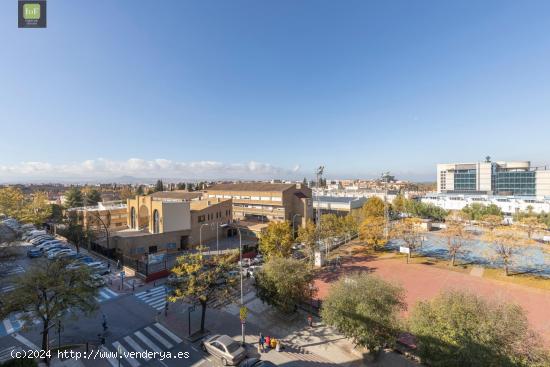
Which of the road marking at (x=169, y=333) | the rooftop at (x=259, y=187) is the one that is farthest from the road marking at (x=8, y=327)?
the rooftop at (x=259, y=187)

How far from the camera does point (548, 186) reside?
10531 cm

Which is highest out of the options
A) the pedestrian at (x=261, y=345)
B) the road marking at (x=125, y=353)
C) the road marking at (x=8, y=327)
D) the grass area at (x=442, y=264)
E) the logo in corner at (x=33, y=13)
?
the logo in corner at (x=33, y=13)

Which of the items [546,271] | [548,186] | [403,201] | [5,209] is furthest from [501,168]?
[5,209]

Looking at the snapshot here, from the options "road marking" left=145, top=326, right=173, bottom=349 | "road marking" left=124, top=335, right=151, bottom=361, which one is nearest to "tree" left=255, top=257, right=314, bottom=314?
"road marking" left=145, top=326, right=173, bottom=349

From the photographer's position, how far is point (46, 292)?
1616 cm

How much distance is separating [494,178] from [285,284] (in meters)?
144

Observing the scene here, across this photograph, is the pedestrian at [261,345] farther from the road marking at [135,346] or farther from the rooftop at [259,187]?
the rooftop at [259,187]

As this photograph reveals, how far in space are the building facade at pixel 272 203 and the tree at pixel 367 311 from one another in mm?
41315

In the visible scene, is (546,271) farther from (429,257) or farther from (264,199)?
(264,199)

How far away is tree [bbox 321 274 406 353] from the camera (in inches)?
616

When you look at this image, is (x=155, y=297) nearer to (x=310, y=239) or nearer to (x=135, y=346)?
(x=135, y=346)

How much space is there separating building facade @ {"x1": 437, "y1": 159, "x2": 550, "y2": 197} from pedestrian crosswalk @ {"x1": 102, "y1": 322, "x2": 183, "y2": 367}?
467ft

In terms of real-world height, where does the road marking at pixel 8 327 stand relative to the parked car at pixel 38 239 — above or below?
below

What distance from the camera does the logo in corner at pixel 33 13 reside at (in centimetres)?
1223
